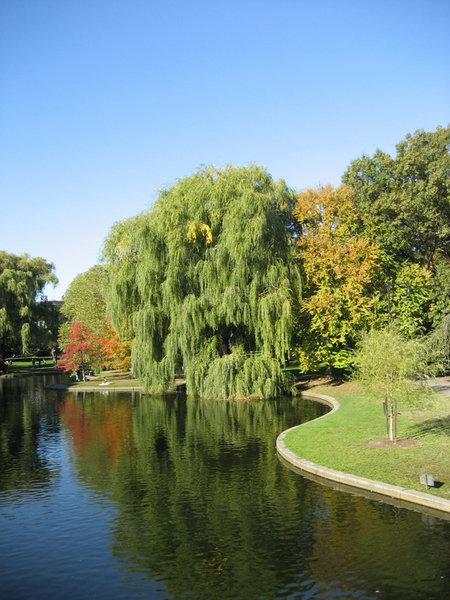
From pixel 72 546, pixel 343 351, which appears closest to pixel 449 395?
pixel 343 351

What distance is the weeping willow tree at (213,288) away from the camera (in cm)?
3488

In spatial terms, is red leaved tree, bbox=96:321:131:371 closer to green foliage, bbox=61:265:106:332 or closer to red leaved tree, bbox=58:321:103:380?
red leaved tree, bbox=58:321:103:380

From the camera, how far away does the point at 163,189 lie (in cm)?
3972

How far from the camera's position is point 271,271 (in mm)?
35438

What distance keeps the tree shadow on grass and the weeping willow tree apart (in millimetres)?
13660

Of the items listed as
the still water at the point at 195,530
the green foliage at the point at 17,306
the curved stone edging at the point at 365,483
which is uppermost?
the green foliage at the point at 17,306

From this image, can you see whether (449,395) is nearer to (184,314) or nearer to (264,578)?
(184,314)

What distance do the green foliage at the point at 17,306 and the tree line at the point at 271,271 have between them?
25587 millimetres

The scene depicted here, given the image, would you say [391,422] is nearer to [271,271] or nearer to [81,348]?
[271,271]

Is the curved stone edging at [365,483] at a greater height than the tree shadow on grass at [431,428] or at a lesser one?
lesser

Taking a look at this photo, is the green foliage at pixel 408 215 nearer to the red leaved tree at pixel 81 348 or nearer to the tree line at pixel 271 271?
the tree line at pixel 271 271

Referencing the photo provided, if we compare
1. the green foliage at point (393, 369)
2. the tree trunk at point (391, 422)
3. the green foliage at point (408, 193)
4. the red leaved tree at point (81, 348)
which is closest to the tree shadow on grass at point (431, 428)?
the tree trunk at point (391, 422)

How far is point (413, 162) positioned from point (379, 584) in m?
34.4

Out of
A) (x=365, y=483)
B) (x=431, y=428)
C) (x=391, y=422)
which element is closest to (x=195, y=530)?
(x=365, y=483)
